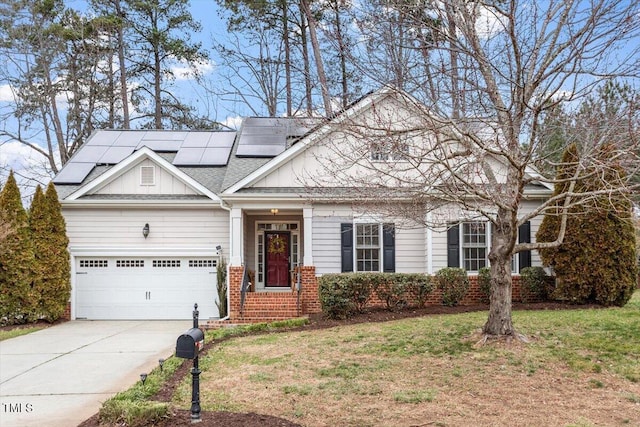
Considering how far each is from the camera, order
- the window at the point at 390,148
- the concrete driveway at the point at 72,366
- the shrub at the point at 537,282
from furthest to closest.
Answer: the shrub at the point at 537,282, the window at the point at 390,148, the concrete driveway at the point at 72,366

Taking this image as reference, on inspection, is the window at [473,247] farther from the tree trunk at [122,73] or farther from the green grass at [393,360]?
the tree trunk at [122,73]

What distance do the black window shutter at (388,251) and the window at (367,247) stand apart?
0.17 metres

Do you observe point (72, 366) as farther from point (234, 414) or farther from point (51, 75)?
point (51, 75)

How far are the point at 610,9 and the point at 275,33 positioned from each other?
61.3ft

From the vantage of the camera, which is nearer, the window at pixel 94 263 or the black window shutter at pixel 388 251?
the black window shutter at pixel 388 251

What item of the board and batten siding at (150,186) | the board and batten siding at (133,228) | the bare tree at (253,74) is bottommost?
the board and batten siding at (133,228)

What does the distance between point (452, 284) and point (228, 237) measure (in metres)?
5.91

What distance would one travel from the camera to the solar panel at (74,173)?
15.1 m

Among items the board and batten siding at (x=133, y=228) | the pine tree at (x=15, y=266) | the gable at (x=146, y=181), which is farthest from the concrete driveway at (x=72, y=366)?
the gable at (x=146, y=181)

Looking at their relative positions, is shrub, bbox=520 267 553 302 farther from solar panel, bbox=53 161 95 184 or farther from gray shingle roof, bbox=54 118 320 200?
solar panel, bbox=53 161 95 184

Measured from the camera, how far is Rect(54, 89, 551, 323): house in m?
13.7

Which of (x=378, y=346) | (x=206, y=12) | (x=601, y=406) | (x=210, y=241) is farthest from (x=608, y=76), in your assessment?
(x=206, y=12)

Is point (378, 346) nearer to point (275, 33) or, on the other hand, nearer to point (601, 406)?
point (601, 406)

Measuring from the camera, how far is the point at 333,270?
13734mm
